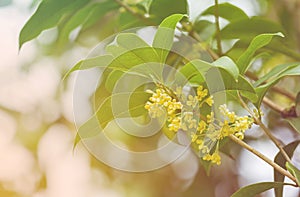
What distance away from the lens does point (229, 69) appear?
1.40ft

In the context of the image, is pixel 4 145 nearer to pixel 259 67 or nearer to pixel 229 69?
pixel 259 67

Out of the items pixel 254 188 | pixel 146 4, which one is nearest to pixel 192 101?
pixel 254 188

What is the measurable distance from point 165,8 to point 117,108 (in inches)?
8.6

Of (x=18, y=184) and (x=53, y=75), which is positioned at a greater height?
(x=53, y=75)

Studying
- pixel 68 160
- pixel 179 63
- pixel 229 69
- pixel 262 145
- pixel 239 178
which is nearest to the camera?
pixel 229 69

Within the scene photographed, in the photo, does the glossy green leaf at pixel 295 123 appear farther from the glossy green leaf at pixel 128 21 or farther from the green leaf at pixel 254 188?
the glossy green leaf at pixel 128 21

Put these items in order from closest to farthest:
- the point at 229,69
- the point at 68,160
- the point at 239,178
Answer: the point at 229,69 < the point at 239,178 < the point at 68,160

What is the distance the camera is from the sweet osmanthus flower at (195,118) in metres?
0.45

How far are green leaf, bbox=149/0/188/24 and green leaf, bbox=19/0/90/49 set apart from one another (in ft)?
0.39

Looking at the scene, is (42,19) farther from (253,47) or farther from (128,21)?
(253,47)

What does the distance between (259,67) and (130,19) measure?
1.00 ft

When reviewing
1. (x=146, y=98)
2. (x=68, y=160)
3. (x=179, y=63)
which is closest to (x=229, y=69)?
(x=146, y=98)

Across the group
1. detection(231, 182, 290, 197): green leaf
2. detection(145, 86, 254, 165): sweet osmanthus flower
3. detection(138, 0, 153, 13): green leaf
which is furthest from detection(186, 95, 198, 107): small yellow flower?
detection(138, 0, 153, 13): green leaf

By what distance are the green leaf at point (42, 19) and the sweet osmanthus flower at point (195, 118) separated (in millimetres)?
242
